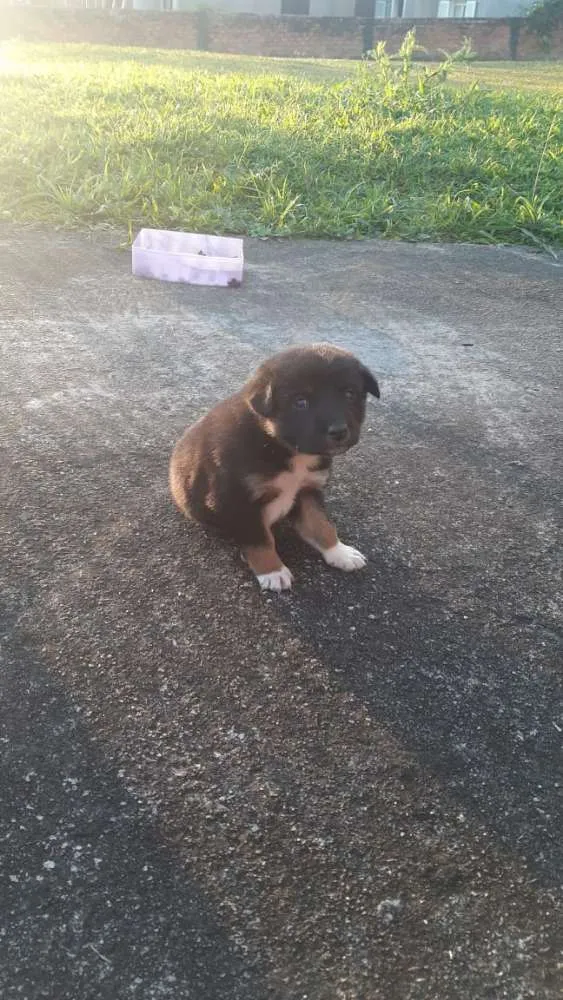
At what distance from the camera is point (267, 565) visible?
9.64 ft

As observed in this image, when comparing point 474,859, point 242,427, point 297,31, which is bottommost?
point 474,859

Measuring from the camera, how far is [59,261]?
6.31m

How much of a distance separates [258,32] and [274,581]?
2611cm

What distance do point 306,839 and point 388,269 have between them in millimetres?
5311

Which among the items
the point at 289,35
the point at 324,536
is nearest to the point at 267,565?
the point at 324,536

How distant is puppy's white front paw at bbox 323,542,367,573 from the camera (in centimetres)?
307

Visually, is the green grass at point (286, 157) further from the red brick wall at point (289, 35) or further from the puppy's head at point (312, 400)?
the red brick wall at point (289, 35)

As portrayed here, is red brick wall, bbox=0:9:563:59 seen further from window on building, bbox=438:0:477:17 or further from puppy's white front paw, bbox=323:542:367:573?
puppy's white front paw, bbox=323:542:367:573

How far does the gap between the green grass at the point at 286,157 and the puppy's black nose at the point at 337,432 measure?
491 cm

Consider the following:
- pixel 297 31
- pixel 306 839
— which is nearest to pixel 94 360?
pixel 306 839

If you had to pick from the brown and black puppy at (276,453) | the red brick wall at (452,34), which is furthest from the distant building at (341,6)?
the brown and black puppy at (276,453)

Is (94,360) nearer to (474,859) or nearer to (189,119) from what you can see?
(474,859)

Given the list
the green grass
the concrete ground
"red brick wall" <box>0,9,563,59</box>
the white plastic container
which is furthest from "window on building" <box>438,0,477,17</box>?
the concrete ground

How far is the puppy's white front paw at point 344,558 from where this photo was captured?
3072mm
